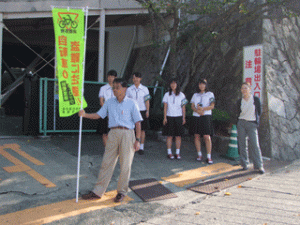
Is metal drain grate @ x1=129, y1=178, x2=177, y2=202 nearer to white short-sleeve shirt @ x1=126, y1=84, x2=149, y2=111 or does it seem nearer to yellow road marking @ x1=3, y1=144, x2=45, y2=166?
yellow road marking @ x1=3, y1=144, x2=45, y2=166

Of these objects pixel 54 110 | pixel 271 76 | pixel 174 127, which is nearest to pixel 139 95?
pixel 174 127

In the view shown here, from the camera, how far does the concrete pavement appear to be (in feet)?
12.5

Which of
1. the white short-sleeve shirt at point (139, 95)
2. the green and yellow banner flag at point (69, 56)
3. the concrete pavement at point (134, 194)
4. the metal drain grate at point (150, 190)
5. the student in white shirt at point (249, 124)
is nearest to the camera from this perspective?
the concrete pavement at point (134, 194)

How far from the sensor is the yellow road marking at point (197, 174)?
5.55 metres

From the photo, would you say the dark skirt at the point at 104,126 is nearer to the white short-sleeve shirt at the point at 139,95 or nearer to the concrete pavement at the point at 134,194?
the concrete pavement at the point at 134,194

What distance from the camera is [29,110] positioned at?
7.50m

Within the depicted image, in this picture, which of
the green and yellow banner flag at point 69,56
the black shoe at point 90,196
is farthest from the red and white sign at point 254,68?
the black shoe at point 90,196

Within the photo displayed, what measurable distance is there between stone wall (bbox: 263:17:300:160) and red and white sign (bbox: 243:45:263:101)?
4.11ft

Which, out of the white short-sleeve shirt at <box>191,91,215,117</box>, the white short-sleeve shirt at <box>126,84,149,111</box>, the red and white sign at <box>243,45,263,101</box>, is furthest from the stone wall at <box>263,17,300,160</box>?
the white short-sleeve shirt at <box>126,84,149,111</box>

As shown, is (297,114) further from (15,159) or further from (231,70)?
(15,159)

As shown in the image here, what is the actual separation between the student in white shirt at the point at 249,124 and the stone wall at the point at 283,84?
187cm

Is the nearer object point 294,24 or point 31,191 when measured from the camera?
point 31,191

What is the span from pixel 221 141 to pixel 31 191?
543 cm

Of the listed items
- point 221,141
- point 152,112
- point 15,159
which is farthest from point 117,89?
point 152,112
